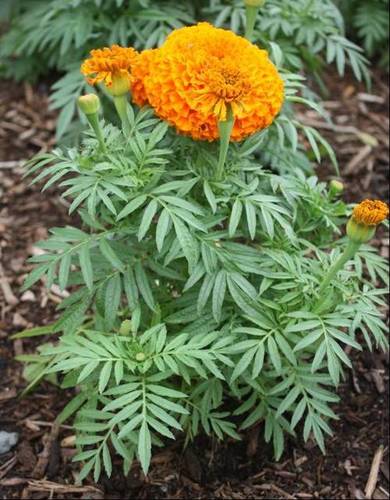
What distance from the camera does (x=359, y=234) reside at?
1973mm

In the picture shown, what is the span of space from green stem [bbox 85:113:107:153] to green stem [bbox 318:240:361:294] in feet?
2.42

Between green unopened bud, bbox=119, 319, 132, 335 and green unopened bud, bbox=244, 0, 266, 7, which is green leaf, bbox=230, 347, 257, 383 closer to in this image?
green unopened bud, bbox=119, 319, 132, 335

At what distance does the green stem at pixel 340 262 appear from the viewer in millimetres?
2016

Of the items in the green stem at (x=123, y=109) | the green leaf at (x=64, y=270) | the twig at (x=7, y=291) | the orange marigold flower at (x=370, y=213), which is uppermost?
the green stem at (x=123, y=109)

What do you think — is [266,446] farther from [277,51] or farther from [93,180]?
[277,51]

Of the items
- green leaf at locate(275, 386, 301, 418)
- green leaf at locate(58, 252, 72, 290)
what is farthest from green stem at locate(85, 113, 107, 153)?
green leaf at locate(275, 386, 301, 418)

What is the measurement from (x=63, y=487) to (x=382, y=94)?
10.6 ft

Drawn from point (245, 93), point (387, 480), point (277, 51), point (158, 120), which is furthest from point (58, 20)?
point (387, 480)

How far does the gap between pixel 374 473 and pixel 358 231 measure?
112cm

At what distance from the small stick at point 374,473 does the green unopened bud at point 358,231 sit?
108cm

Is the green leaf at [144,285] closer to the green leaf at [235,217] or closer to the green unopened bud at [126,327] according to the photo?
the green unopened bud at [126,327]

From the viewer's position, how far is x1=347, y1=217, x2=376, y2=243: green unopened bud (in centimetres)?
196

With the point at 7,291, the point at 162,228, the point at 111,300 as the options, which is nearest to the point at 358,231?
the point at 162,228

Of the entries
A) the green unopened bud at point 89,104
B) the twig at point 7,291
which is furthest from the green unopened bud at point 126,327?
the twig at point 7,291
